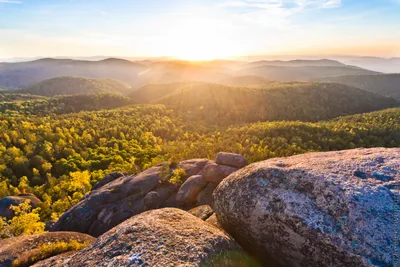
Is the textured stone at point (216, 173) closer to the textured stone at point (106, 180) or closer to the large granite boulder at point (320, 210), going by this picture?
the large granite boulder at point (320, 210)

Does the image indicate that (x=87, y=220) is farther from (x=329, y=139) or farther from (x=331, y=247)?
(x=329, y=139)

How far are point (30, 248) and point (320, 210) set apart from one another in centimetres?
1682

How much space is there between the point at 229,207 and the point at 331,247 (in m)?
4.77

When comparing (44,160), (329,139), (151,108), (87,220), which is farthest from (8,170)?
(329,139)

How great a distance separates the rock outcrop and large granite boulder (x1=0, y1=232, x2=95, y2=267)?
10.7 metres

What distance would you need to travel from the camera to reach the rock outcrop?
1051 inches

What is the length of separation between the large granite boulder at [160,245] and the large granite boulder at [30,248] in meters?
4.92

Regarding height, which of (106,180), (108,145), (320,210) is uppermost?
(320,210)

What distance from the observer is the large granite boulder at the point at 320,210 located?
8.10 metres

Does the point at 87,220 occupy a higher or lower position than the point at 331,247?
lower

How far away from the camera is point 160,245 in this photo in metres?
9.27

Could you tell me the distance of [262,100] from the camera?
188 meters

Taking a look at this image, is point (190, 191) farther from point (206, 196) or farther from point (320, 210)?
point (320, 210)

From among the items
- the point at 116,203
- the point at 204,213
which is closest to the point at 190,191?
the point at 204,213
